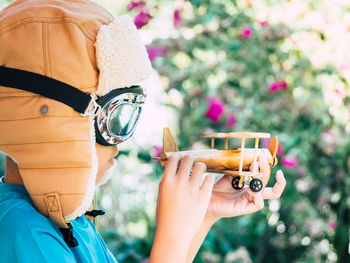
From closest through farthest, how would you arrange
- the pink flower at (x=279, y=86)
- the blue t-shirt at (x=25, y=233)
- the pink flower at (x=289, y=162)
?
1. the blue t-shirt at (x=25, y=233)
2. the pink flower at (x=289, y=162)
3. the pink flower at (x=279, y=86)

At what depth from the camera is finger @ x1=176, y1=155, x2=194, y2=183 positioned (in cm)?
106

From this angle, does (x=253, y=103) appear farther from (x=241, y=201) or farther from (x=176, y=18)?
(x=241, y=201)

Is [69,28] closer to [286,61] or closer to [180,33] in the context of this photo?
[180,33]

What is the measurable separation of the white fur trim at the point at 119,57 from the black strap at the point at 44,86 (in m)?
0.06

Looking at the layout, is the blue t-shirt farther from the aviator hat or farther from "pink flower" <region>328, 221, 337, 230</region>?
"pink flower" <region>328, 221, 337, 230</region>

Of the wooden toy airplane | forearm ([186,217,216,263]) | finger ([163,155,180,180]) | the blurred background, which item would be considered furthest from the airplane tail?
the blurred background

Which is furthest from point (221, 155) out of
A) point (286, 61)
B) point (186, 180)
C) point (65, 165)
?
point (286, 61)

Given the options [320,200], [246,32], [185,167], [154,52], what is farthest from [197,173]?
[320,200]

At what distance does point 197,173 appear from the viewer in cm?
107

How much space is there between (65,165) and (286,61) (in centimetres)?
215

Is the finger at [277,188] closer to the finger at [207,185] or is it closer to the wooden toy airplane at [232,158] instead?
the wooden toy airplane at [232,158]

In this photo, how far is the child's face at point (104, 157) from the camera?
110cm

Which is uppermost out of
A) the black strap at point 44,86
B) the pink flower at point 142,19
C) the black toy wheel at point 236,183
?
the pink flower at point 142,19

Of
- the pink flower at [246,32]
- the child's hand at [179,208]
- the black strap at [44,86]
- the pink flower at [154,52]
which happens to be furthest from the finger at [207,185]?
the pink flower at [246,32]
